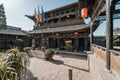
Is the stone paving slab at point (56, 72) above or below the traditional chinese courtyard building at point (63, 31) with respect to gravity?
below

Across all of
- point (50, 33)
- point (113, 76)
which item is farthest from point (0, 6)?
point (113, 76)

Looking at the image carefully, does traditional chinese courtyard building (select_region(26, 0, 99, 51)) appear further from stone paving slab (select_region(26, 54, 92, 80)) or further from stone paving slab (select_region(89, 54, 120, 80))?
stone paving slab (select_region(89, 54, 120, 80))

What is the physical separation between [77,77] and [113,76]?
125 inches

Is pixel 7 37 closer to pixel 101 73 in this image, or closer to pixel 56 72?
pixel 56 72

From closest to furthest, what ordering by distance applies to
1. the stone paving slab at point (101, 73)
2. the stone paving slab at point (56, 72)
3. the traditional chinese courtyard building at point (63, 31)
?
the stone paving slab at point (101, 73), the stone paving slab at point (56, 72), the traditional chinese courtyard building at point (63, 31)

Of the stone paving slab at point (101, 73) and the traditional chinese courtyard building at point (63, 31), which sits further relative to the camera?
the traditional chinese courtyard building at point (63, 31)

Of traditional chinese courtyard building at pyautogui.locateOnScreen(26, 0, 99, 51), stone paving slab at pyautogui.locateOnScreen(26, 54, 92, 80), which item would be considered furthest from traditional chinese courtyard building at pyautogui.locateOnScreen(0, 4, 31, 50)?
stone paving slab at pyautogui.locateOnScreen(26, 54, 92, 80)

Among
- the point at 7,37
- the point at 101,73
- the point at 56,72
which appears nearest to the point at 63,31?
the point at 56,72

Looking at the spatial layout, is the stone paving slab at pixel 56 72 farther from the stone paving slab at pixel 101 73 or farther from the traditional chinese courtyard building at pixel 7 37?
the traditional chinese courtyard building at pixel 7 37

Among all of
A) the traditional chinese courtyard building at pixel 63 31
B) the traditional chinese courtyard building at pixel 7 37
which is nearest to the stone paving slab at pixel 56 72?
the traditional chinese courtyard building at pixel 63 31

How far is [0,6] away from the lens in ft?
70.6

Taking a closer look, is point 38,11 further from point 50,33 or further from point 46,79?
point 46,79

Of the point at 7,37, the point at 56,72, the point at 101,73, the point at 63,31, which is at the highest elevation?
the point at 63,31

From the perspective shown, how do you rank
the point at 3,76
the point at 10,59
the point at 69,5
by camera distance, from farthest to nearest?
the point at 69,5 → the point at 10,59 → the point at 3,76
